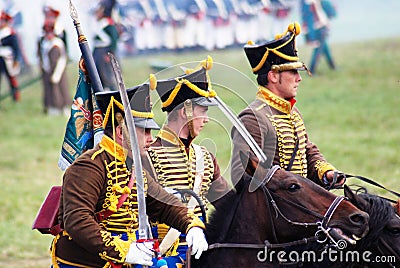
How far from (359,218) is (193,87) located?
121 centimetres

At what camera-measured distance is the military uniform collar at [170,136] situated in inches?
220

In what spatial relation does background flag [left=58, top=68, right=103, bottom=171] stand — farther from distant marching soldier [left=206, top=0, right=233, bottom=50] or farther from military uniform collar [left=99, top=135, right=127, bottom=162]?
distant marching soldier [left=206, top=0, right=233, bottom=50]

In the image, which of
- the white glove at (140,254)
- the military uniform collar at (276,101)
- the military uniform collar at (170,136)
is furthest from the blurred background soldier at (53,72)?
the white glove at (140,254)

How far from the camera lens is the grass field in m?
9.07

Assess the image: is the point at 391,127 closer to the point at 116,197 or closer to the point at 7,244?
the point at 7,244

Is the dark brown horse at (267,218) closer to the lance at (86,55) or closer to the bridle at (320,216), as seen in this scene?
the bridle at (320,216)

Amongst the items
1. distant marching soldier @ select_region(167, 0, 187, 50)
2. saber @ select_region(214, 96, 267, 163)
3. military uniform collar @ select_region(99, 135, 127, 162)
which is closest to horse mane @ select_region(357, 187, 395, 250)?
saber @ select_region(214, 96, 267, 163)

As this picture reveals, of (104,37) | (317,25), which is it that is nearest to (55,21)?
(104,37)

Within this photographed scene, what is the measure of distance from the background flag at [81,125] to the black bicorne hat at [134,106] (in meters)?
0.91

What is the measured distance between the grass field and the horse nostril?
29.4 inches

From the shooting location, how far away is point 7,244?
9.87 meters

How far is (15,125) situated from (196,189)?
12.5 meters

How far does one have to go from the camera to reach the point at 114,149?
4.79 metres

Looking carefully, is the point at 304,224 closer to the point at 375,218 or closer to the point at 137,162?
the point at 375,218
